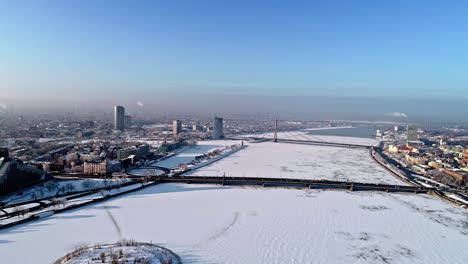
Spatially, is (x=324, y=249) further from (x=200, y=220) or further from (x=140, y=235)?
(x=140, y=235)

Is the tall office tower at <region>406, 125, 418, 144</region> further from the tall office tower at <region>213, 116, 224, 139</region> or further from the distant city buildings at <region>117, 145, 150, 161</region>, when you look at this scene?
the distant city buildings at <region>117, 145, 150, 161</region>

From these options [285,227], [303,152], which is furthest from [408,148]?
[285,227]

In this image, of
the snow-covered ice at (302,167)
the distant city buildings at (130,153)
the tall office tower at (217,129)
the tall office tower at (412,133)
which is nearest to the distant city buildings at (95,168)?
the distant city buildings at (130,153)

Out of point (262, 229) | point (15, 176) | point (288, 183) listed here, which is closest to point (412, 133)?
Answer: point (288, 183)

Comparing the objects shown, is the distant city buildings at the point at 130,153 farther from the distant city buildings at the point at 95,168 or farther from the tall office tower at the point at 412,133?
the tall office tower at the point at 412,133

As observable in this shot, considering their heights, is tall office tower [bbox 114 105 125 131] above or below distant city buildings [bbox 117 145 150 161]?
above

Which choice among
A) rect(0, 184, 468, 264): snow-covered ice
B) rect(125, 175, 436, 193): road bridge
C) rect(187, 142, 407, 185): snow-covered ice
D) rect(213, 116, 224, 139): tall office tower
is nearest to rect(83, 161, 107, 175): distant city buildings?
rect(125, 175, 436, 193): road bridge
